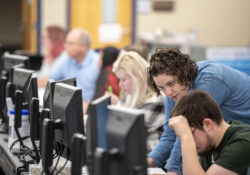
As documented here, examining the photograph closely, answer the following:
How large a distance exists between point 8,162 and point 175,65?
1.12m

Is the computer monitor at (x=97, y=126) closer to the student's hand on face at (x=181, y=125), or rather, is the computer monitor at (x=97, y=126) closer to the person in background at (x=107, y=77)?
the student's hand on face at (x=181, y=125)

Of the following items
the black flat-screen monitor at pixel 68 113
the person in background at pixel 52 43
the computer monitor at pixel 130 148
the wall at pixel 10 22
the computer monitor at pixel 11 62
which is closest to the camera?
the computer monitor at pixel 130 148

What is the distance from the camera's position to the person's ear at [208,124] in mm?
1797

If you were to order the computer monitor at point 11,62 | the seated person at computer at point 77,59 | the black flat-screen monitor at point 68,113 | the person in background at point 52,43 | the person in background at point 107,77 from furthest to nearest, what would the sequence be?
the person in background at point 52,43, the seated person at computer at point 77,59, the person in background at point 107,77, the computer monitor at point 11,62, the black flat-screen monitor at point 68,113

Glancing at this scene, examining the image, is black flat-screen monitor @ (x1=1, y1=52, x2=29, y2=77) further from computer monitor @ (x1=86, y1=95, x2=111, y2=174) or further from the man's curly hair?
computer monitor @ (x1=86, y1=95, x2=111, y2=174)

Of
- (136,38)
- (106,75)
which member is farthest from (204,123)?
(136,38)

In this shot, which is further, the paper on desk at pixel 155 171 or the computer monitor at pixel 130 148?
the paper on desk at pixel 155 171

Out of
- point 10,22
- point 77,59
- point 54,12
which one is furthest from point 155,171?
point 10,22

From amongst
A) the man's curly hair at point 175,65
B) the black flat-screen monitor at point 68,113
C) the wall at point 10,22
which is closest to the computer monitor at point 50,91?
the black flat-screen monitor at point 68,113

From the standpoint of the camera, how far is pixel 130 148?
151 cm

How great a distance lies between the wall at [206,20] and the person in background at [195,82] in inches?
269

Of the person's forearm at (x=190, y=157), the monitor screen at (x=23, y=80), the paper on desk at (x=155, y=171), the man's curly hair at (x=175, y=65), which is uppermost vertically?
the man's curly hair at (x=175, y=65)

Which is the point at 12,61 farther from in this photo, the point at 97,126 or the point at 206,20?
the point at 206,20

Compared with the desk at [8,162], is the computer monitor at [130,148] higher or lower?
higher
